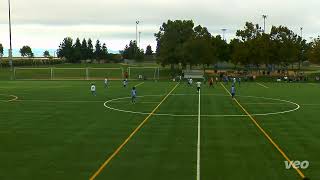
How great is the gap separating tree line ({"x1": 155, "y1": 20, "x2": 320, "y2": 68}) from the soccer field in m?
56.0

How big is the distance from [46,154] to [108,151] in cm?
246

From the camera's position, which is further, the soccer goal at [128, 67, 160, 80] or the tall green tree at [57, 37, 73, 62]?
the tall green tree at [57, 37, 73, 62]

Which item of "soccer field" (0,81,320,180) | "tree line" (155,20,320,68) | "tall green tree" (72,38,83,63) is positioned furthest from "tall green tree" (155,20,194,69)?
"tall green tree" (72,38,83,63)

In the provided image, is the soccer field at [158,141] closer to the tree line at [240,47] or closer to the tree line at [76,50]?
the tree line at [240,47]

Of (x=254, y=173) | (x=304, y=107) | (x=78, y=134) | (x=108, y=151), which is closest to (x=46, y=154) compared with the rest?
(x=108, y=151)

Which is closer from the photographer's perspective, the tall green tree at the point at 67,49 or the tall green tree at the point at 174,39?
the tall green tree at the point at 174,39

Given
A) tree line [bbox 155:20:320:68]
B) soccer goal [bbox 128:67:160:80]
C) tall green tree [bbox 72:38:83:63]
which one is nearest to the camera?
soccer goal [bbox 128:67:160:80]

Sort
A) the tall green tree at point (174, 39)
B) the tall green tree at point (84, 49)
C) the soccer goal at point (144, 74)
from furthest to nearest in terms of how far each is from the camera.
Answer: the tall green tree at point (84, 49) → the tall green tree at point (174, 39) → the soccer goal at point (144, 74)

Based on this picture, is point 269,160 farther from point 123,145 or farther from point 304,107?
point 304,107

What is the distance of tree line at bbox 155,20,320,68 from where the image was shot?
9294cm

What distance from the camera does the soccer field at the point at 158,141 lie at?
16.5 meters

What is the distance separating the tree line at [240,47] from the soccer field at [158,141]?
56008 mm

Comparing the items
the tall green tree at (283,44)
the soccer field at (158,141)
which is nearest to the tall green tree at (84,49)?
the tall green tree at (283,44)

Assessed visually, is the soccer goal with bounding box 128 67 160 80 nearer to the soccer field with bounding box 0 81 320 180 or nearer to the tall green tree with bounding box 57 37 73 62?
the soccer field with bounding box 0 81 320 180
